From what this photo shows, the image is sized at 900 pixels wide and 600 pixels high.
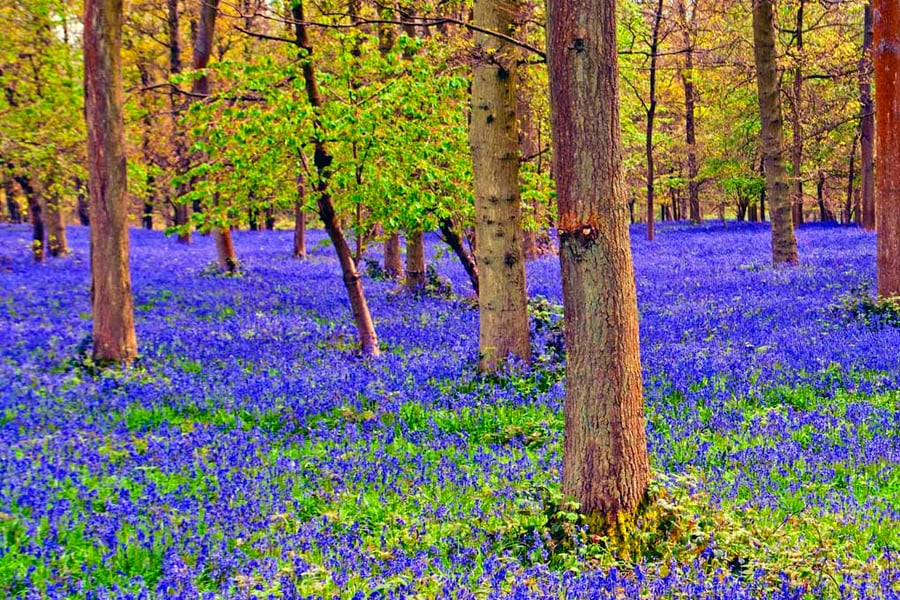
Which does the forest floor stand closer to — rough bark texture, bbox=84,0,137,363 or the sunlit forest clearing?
the sunlit forest clearing

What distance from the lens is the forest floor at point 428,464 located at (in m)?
3.74

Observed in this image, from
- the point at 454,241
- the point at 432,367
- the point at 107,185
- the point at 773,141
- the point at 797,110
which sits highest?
the point at 797,110

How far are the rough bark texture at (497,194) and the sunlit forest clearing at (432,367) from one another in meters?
0.03

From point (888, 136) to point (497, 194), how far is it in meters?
6.38

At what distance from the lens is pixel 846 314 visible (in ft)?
33.6

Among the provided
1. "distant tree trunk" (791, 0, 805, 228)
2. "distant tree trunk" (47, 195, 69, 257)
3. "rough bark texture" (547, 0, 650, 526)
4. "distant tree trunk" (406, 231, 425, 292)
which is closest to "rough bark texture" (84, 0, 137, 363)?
"distant tree trunk" (406, 231, 425, 292)

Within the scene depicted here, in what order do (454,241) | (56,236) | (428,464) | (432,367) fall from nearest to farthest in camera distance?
(428,464) < (432,367) < (454,241) < (56,236)

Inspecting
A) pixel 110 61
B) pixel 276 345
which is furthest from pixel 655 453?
pixel 110 61

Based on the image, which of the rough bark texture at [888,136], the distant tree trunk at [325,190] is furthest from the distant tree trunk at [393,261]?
the rough bark texture at [888,136]

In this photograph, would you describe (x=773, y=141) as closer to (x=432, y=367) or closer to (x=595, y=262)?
(x=432, y=367)

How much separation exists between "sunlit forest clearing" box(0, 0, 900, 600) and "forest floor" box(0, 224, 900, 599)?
0.03 m

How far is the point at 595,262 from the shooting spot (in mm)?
3826

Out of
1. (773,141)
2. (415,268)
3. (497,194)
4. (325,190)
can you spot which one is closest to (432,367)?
(497,194)

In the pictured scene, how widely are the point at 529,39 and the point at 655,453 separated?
8.50 m
